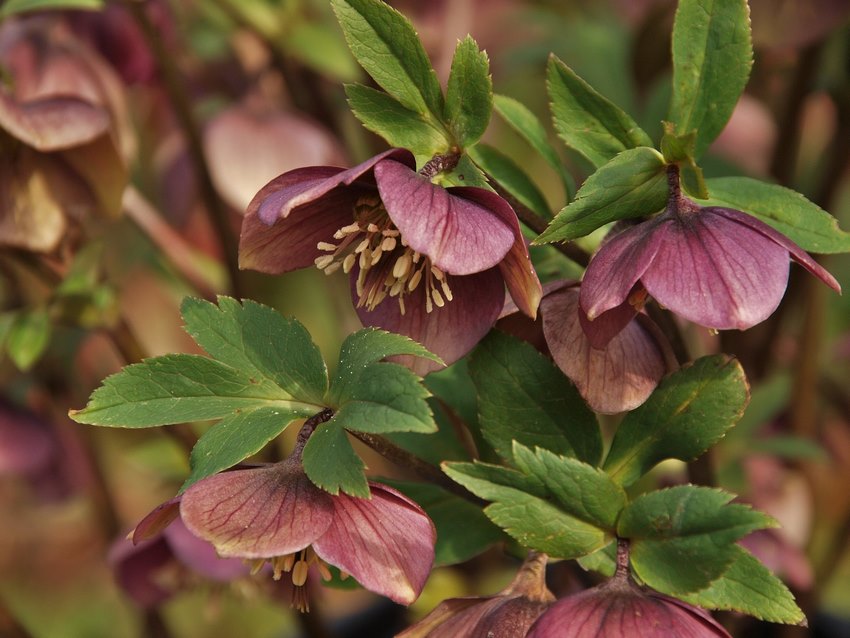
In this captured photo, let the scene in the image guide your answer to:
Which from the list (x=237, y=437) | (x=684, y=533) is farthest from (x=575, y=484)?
(x=237, y=437)

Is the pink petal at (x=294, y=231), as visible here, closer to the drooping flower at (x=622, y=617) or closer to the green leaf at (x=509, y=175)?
the green leaf at (x=509, y=175)

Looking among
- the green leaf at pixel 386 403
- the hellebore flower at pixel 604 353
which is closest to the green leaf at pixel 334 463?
the green leaf at pixel 386 403

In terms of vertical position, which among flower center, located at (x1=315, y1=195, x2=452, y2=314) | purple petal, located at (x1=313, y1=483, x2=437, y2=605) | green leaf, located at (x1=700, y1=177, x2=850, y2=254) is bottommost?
purple petal, located at (x1=313, y1=483, x2=437, y2=605)

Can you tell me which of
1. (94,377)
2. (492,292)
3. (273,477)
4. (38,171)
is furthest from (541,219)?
(94,377)

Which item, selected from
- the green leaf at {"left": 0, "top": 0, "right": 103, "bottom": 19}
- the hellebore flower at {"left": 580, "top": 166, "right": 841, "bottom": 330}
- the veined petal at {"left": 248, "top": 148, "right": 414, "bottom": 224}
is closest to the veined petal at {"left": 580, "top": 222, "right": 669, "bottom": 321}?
the hellebore flower at {"left": 580, "top": 166, "right": 841, "bottom": 330}

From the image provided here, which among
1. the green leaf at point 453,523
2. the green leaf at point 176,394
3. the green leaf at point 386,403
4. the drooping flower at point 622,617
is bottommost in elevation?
the green leaf at point 453,523

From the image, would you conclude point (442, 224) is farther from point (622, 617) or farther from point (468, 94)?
point (622, 617)

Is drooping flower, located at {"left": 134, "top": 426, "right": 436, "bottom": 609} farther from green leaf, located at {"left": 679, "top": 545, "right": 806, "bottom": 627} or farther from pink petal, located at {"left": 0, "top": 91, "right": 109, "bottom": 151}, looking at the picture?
pink petal, located at {"left": 0, "top": 91, "right": 109, "bottom": 151}
